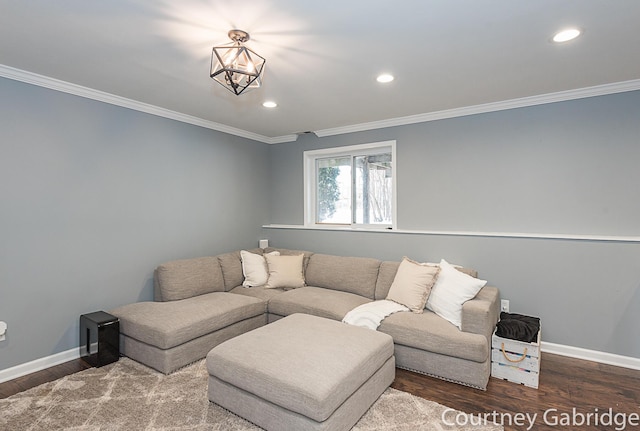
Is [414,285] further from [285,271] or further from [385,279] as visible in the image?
[285,271]

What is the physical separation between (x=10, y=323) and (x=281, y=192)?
11.0 feet

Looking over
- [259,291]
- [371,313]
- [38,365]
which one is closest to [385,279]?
[371,313]

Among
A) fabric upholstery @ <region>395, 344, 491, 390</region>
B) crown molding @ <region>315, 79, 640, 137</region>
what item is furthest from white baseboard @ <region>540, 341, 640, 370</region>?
crown molding @ <region>315, 79, 640, 137</region>

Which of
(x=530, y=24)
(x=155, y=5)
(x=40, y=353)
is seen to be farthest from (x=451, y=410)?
(x=40, y=353)

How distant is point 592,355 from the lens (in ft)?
9.93

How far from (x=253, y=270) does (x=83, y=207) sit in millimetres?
1862

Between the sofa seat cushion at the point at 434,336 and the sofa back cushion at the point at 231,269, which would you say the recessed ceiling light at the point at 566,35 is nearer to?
the sofa seat cushion at the point at 434,336

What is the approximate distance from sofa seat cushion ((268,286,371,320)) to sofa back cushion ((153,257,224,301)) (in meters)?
0.74

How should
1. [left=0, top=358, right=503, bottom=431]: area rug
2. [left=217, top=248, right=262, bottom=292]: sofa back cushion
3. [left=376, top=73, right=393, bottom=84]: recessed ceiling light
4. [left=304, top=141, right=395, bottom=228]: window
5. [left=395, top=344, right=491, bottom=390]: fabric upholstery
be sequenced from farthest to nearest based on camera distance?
[left=304, top=141, right=395, bottom=228]: window
[left=217, top=248, right=262, bottom=292]: sofa back cushion
[left=376, top=73, right=393, bottom=84]: recessed ceiling light
[left=395, top=344, right=491, bottom=390]: fabric upholstery
[left=0, top=358, right=503, bottom=431]: area rug

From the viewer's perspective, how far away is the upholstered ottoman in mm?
1857

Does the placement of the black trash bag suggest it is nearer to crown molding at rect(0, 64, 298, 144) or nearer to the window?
the window

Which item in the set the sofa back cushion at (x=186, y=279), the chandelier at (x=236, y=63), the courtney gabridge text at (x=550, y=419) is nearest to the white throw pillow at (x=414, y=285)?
the courtney gabridge text at (x=550, y=419)

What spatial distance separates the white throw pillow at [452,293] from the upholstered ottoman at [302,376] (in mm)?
695

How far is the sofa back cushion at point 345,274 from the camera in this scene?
3.70 metres
